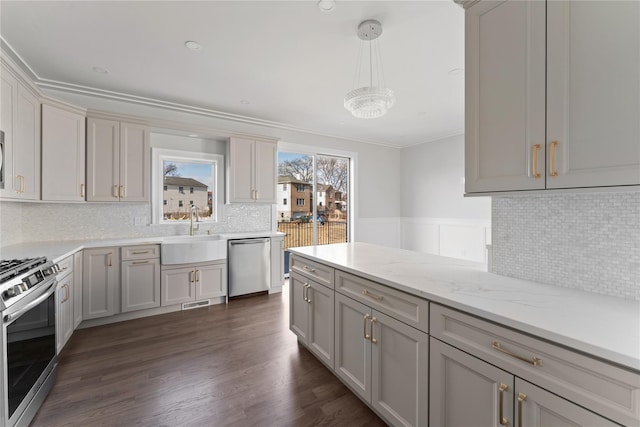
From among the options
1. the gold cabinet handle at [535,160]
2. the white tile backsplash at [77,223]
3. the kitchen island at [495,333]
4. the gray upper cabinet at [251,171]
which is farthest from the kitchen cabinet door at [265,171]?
the gold cabinet handle at [535,160]

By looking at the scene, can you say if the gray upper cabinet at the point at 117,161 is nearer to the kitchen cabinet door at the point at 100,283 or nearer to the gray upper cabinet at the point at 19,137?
the gray upper cabinet at the point at 19,137

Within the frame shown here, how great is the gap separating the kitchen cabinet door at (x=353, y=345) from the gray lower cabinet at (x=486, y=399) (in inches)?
18.3

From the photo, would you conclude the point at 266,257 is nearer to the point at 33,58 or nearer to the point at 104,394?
the point at 104,394

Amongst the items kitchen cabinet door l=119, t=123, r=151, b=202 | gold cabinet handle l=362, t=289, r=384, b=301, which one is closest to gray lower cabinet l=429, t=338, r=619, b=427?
gold cabinet handle l=362, t=289, r=384, b=301

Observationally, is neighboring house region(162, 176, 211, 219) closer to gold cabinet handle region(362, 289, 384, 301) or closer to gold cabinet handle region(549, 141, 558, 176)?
gold cabinet handle region(362, 289, 384, 301)

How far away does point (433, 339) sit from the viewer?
52.2 inches

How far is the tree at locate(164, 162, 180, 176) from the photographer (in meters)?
3.96

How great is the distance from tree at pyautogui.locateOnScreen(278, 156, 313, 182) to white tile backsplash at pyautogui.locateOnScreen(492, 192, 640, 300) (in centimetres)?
378

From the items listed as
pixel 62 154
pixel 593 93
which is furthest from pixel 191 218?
pixel 593 93

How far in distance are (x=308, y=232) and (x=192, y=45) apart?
3548mm

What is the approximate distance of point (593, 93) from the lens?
1.08m

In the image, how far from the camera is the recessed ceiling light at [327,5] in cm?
196

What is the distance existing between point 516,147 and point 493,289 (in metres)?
0.70

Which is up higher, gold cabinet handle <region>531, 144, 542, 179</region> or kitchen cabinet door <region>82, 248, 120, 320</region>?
gold cabinet handle <region>531, 144, 542, 179</region>
